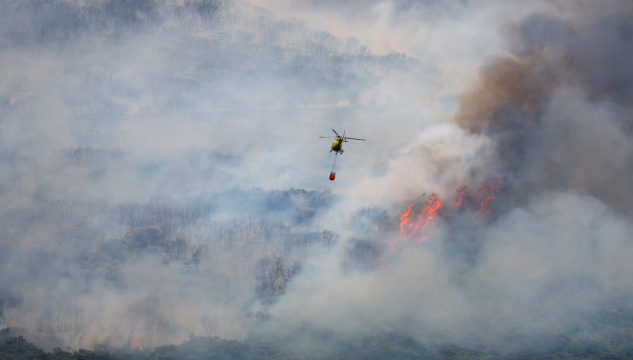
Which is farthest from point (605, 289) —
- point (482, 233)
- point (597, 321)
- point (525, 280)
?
point (482, 233)

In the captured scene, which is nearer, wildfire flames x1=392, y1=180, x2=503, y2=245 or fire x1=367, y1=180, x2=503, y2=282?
wildfire flames x1=392, y1=180, x2=503, y2=245

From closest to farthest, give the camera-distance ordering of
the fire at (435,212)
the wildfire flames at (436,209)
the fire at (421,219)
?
the fire at (421,219)
the wildfire flames at (436,209)
the fire at (435,212)

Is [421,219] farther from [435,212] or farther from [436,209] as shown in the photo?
[436,209]

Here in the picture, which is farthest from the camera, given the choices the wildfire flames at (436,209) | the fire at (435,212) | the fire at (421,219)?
the fire at (435,212)

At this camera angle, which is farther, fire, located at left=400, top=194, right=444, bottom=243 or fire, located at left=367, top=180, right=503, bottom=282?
fire, located at left=367, top=180, right=503, bottom=282

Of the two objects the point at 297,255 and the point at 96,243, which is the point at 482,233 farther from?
the point at 96,243

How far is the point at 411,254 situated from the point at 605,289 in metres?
52.4

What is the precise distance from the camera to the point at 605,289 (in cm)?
11912

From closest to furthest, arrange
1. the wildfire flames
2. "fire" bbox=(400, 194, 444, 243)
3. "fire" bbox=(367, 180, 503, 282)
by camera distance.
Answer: "fire" bbox=(400, 194, 444, 243), the wildfire flames, "fire" bbox=(367, 180, 503, 282)

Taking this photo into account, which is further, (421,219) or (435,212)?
(421,219)

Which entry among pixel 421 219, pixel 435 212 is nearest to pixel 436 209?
pixel 435 212

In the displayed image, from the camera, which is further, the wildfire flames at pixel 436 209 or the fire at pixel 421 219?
the wildfire flames at pixel 436 209

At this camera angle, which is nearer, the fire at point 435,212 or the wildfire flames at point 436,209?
the wildfire flames at point 436,209

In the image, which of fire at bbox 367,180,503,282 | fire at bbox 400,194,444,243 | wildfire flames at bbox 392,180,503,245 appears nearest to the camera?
fire at bbox 400,194,444,243
